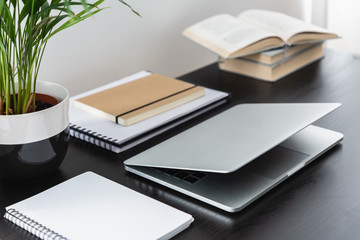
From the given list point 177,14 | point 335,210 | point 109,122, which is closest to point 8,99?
point 109,122

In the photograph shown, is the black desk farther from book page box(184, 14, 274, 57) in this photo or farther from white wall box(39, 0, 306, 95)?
white wall box(39, 0, 306, 95)

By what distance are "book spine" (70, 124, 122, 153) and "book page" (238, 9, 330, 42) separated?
1.80ft

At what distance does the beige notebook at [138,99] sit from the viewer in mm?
1097

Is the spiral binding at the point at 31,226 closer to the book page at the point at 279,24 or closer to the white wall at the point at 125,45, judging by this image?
the white wall at the point at 125,45

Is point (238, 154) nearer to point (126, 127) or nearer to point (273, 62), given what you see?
point (126, 127)

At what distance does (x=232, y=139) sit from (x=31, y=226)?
0.35 metres

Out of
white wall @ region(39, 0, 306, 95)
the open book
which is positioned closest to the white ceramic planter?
white wall @ region(39, 0, 306, 95)

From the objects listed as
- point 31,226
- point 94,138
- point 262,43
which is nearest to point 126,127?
point 94,138

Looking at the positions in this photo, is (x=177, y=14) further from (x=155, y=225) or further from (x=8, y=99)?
(x=155, y=225)

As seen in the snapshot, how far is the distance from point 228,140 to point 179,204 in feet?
0.47

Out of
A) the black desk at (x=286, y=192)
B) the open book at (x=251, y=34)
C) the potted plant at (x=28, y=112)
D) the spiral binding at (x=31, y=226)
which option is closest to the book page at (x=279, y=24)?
the open book at (x=251, y=34)

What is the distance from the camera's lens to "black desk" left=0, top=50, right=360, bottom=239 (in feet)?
2.55

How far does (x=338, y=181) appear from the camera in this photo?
2.92ft

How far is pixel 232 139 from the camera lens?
0.93 meters
